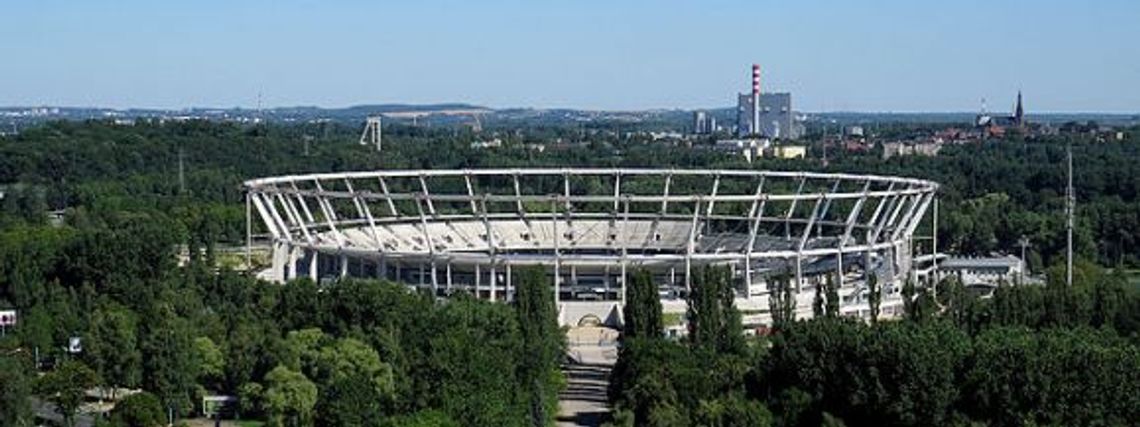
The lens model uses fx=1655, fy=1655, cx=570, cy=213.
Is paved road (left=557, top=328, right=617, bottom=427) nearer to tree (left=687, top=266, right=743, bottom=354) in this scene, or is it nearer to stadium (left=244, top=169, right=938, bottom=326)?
stadium (left=244, top=169, right=938, bottom=326)

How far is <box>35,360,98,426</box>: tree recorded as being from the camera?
3045 centimetres

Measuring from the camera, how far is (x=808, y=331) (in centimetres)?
3077

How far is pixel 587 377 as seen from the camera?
3841 cm

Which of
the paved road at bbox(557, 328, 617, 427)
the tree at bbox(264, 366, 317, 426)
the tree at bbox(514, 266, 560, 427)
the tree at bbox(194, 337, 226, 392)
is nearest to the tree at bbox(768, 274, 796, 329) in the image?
the paved road at bbox(557, 328, 617, 427)

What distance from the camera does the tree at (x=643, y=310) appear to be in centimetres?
3609

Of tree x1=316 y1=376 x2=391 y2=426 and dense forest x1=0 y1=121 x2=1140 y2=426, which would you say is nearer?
tree x1=316 y1=376 x2=391 y2=426

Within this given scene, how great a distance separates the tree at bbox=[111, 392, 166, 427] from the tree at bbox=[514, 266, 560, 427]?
6.69m

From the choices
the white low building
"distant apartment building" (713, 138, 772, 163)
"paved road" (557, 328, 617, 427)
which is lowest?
"paved road" (557, 328, 617, 427)

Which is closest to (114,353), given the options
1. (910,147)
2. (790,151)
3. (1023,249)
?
(1023,249)

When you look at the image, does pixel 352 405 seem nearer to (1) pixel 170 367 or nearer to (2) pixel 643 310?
(1) pixel 170 367

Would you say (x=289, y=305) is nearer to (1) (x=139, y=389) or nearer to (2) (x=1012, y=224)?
(1) (x=139, y=389)

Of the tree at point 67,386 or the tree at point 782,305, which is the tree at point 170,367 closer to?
the tree at point 67,386

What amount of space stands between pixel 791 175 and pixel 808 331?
2964cm

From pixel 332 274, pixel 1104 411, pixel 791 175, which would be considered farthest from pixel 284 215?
pixel 1104 411
